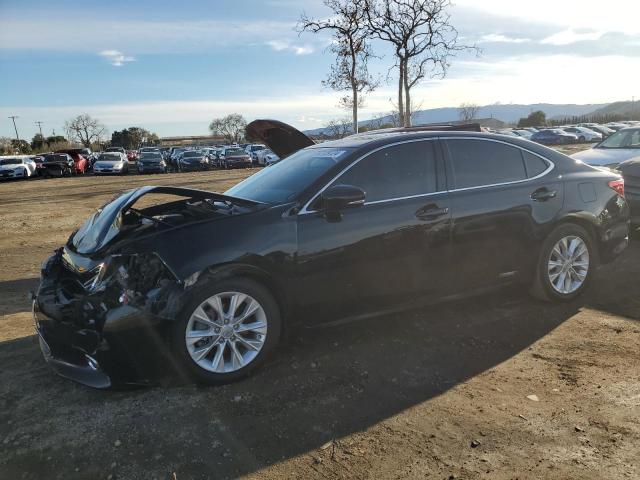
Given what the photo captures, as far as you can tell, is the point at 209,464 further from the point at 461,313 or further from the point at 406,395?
the point at 461,313

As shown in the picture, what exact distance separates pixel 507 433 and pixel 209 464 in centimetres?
169

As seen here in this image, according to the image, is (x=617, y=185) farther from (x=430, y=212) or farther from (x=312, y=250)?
(x=312, y=250)

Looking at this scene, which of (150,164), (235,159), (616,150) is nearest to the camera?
(616,150)

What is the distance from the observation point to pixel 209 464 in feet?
8.83

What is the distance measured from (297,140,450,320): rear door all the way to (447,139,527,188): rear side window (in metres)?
0.20

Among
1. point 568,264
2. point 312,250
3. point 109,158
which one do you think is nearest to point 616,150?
point 568,264

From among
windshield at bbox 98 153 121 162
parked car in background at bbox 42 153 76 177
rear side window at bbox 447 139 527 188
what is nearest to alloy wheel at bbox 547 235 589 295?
rear side window at bbox 447 139 527 188

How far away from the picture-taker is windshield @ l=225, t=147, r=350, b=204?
4.01 meters

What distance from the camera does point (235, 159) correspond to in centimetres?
3678

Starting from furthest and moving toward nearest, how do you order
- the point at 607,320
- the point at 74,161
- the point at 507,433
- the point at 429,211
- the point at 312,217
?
the point at 74,161 → the point at 607,320 → the point at 429,211 → the point at 312,217 → the point at 507,433

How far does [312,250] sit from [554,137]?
2085 inches

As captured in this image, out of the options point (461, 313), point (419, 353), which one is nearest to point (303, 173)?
point (419, 353)

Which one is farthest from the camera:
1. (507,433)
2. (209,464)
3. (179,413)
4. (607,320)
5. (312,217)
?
(607,320)

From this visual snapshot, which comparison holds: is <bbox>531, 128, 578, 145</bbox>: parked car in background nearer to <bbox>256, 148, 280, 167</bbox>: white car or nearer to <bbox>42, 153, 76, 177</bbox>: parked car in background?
<bbox>256, 148, 280, 167</bbox>: white car
